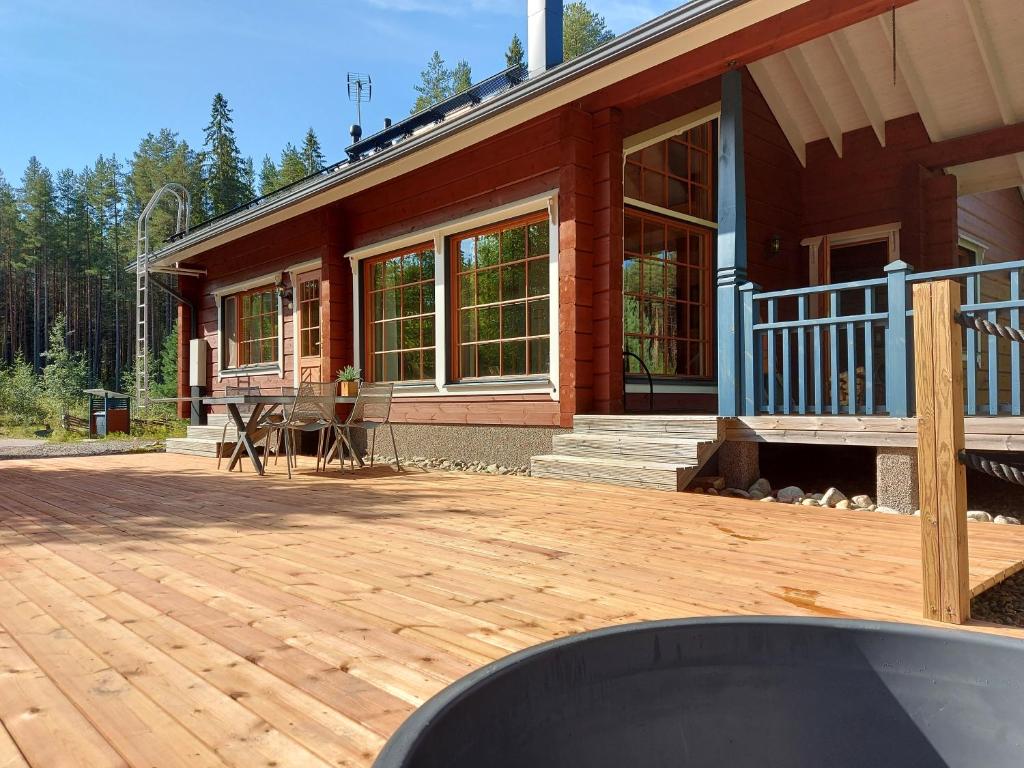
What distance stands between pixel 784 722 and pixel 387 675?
0.86m

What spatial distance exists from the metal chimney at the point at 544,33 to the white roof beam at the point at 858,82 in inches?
104

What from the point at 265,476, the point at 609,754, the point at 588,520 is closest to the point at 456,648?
the point at 609,754

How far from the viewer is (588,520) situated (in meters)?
3.32

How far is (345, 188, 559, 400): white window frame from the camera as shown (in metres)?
5.61

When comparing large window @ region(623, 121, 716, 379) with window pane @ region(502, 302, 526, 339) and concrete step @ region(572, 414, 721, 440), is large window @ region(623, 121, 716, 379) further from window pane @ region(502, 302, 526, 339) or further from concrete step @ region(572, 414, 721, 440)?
concrete step @ region(572, 414, 721, 440)

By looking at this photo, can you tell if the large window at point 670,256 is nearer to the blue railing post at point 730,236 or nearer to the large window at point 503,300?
the large window at point 503,300

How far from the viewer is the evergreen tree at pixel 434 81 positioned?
89.1ft

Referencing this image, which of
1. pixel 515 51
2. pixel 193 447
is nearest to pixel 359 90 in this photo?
pixel 193 447

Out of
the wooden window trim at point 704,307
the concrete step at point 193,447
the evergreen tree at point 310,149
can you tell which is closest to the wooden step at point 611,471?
the wooden window trim at point 704,307

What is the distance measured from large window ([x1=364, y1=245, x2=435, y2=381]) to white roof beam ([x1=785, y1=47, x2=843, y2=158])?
3889mm

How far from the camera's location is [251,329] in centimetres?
1004

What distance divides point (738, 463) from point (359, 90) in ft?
36.4

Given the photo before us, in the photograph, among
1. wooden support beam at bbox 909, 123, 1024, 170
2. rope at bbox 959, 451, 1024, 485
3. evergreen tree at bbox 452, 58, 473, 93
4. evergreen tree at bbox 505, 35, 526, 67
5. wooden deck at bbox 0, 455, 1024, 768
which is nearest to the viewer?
wooden deck at bbox 0, 455, 1024, 768

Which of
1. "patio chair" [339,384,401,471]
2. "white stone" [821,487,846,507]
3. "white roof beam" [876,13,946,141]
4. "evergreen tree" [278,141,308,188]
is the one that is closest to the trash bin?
"patio chair" [339,384,401,471]
